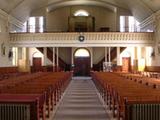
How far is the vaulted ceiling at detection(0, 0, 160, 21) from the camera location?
29047 millimetres

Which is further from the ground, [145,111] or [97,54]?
[97,54]

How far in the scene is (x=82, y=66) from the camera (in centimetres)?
4194

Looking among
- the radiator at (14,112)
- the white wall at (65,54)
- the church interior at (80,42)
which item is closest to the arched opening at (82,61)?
the church interior at (80,42)

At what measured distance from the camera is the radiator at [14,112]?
7664 mm

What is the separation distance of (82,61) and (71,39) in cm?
1001

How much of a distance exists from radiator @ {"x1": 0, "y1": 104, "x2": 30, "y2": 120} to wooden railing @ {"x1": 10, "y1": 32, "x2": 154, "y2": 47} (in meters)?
24.3

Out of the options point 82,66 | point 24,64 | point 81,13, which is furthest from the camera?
point 82,66

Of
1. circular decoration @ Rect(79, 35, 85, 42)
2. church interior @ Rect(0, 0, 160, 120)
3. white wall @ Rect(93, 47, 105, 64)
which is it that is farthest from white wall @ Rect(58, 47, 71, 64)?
circular decoration @ Rect(79, 35, 85, 42)

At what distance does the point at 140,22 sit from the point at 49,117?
2717 centimetres

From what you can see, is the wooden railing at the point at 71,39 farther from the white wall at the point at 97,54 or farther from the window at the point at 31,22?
the white wall at the point at 97,54

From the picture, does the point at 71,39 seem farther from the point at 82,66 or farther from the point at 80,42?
the point at 82,66

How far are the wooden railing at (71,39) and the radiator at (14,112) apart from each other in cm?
2433

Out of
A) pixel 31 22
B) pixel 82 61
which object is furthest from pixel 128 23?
pixel 31 22

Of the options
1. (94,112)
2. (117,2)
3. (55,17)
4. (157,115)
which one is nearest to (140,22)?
(117,2)
